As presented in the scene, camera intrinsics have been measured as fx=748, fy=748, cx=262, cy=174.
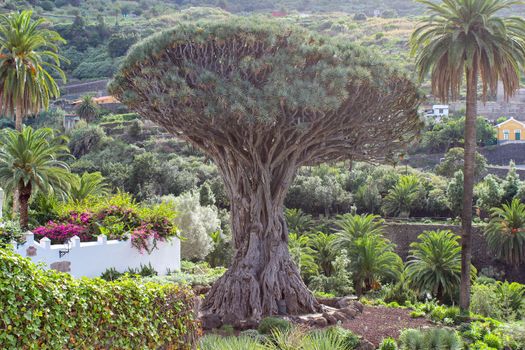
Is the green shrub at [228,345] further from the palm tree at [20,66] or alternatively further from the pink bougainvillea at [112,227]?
the palm tree at [20,66]

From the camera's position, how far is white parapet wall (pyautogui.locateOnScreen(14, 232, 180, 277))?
63.1 feet

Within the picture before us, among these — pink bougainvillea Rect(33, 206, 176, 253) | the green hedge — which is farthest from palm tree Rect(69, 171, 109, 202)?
the green hedge

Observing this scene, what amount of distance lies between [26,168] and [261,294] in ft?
29.2

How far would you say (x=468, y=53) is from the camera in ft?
66.2

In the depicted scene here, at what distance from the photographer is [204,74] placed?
16.7 meters

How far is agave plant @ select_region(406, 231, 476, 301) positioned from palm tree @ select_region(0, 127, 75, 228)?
13408 millimetres

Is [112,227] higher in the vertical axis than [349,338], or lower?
higher

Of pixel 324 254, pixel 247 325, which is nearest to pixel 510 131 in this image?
pixel 324 254

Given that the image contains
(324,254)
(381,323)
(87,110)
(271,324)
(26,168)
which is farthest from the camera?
(87,110)

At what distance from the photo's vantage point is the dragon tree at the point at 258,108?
1672cm

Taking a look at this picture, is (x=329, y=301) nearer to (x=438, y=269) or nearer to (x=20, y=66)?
(x=438, y=269)

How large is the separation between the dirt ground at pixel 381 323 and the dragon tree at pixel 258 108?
4.42 feet

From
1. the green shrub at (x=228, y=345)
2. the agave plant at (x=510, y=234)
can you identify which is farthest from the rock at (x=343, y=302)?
the agave plant at (x=510, y=234)

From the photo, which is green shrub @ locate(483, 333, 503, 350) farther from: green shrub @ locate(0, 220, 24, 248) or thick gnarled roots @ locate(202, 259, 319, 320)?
green shrub @ locate(0, 220, 24, 248)
